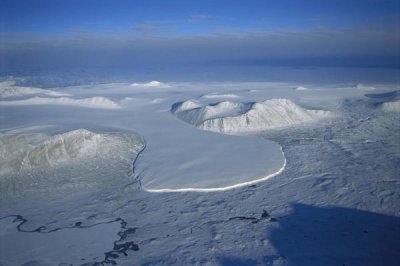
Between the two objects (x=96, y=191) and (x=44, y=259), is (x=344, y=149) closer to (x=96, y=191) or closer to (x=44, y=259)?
(x=96, y=191)

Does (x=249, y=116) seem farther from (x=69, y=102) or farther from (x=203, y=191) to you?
(x=69, y=102)

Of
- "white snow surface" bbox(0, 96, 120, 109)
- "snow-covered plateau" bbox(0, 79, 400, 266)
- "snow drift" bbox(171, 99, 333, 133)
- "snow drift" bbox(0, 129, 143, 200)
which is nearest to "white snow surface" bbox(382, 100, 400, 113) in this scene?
"snow-covered plateau" bbox(0, 79, 400, 266)

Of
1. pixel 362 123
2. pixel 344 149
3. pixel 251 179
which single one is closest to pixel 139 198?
pixel 251 179

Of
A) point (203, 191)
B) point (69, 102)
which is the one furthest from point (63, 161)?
point (69, 102)

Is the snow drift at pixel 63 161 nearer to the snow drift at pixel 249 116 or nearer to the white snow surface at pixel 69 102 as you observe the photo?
the snow drift at pixel 249 116

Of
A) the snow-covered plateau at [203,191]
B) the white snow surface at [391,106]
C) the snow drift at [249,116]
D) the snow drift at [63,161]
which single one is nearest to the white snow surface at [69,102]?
the snow-covered plateau at [203,191]

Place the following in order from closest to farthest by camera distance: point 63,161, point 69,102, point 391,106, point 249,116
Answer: point 63,161 < point 249,116 < point 391,106 < point 69,102
